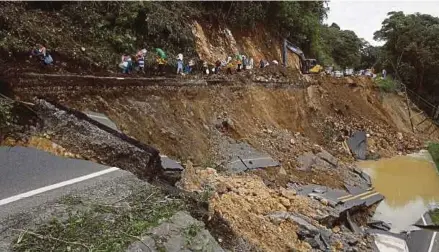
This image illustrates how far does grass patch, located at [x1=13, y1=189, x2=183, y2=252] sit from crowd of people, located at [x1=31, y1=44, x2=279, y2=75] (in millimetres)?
5478

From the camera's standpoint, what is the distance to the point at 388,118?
28.5 m

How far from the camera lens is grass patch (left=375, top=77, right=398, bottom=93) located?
3062 centimetres

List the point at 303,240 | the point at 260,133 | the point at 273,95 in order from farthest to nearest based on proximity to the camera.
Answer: the point at 273,95, the point at 260,133, the point at 303,240

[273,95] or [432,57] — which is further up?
[432,57]

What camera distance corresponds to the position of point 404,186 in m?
19.5

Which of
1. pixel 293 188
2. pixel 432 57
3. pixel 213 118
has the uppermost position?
pixel 432 57

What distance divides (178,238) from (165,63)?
954 centimetres

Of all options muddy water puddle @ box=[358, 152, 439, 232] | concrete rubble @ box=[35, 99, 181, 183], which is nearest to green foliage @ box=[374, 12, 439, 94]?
muddy water puddle @ box=[358, 152, 439, 232]

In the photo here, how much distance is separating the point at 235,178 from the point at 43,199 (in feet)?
21.9

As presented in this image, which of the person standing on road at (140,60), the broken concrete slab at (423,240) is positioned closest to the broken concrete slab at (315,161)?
the broken concrete slab at (423,240)

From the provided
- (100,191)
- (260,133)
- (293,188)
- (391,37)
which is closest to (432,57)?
(391,37)

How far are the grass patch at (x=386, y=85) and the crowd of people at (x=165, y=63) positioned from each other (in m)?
14.2

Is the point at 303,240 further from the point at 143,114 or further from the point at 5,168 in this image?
the point at 5,168

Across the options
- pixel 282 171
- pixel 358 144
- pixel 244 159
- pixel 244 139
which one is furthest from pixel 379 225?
pixel 358 144
